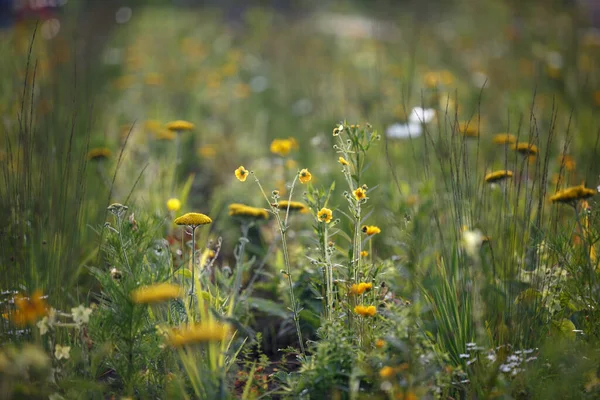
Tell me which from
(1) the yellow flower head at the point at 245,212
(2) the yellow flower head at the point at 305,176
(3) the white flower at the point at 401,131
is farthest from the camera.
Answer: (3) the white flower at the point at 401,131

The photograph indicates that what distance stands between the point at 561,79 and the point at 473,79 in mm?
1108

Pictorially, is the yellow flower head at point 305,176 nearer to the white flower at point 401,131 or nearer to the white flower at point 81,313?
the white flower at point 81,313

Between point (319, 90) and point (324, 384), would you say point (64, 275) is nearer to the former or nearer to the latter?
point (324, 384)

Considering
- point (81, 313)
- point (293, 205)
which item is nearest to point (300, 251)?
point (293, 205)

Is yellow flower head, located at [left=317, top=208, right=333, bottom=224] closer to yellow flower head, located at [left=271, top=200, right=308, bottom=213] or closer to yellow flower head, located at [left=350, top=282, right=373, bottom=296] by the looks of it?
yellow flower head, located at [left=350, top=282, right=373, bottom=296]

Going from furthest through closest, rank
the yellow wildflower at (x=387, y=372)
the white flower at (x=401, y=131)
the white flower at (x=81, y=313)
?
the white flower at (x=401, y=131) < the white flower at (x=81, y=313) < the yellow wildflower at (x=387, y=372)

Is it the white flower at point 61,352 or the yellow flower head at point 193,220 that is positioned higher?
the yellow flower head at point 193,220

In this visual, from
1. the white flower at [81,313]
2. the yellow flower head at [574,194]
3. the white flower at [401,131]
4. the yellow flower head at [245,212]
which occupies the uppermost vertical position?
the white flower at [401,131]

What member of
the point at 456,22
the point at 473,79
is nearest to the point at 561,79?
the point at 473,79

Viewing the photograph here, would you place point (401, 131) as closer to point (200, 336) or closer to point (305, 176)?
point (305, 176)

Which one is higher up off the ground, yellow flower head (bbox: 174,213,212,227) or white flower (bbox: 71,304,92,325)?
yellow flower head (bbox: 174,213,212,227)

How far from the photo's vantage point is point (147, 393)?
165cm

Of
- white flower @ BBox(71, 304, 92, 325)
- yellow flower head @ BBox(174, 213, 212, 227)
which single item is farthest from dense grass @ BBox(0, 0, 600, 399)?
yellow flower head @ BBox(174, 213, 212, 227)

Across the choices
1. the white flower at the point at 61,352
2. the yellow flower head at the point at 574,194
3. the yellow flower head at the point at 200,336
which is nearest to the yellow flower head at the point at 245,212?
the yellow flower head at the point at 200,336
